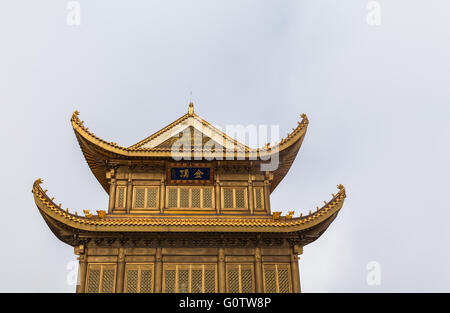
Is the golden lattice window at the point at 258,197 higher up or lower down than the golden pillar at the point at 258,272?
higher up

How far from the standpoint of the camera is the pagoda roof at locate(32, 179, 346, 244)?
53.9 feet

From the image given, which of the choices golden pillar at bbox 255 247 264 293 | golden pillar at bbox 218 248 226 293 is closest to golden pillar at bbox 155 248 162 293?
golden pillar at bbox 218 248 226 293

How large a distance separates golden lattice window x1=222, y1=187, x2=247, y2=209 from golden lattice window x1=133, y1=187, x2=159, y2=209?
3070mm

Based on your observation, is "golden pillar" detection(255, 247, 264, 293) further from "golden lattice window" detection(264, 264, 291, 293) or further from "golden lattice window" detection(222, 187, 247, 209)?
"golden lattice window" detection(222, 187, 247, 209)

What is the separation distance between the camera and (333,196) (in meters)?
17.7

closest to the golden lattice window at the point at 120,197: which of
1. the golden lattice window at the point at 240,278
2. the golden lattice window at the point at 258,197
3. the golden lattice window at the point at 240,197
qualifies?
the golden lattice window at the point at 240,197

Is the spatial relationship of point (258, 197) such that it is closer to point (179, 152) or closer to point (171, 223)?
point (179, 152)

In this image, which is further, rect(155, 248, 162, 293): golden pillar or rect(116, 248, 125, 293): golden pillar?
rect(155, 248, 162, 293): golden pillar

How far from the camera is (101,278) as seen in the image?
1670cm

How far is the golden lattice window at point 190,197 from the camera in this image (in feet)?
62.5

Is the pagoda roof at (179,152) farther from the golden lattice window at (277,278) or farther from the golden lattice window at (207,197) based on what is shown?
the golden lattice window at (277,278)

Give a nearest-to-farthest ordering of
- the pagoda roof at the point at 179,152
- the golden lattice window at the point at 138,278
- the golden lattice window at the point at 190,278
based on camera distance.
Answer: the golden lattice window at the point at 138,278
the golden lattice window at the point at 190,278
the pagoda roof at the point at 179,152

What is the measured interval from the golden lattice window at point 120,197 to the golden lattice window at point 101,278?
2.82 m
